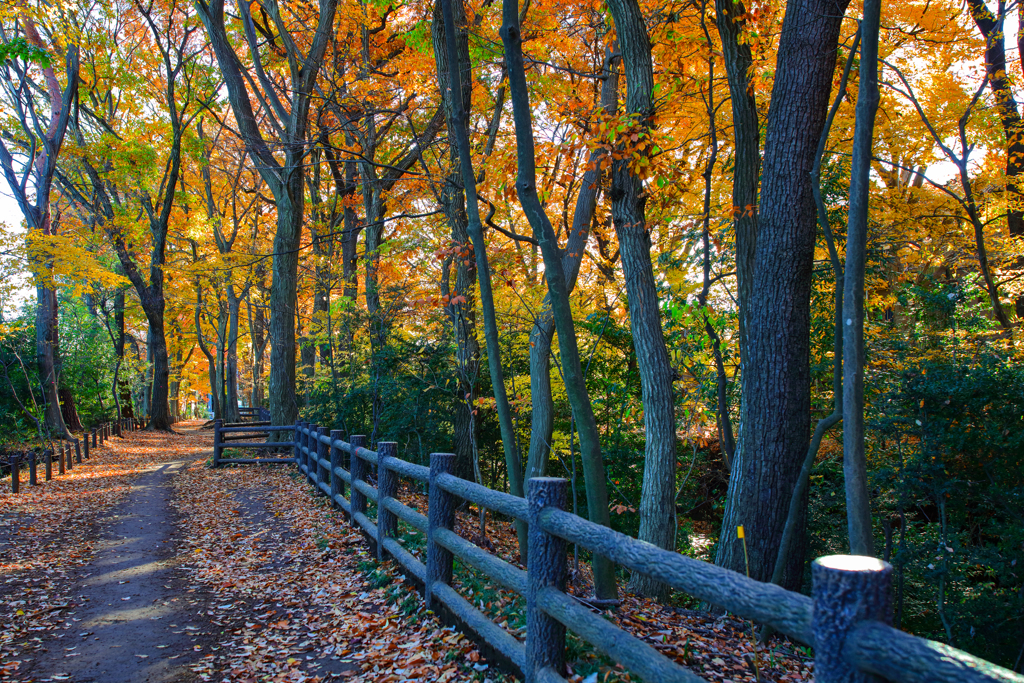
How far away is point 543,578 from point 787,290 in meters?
3.97

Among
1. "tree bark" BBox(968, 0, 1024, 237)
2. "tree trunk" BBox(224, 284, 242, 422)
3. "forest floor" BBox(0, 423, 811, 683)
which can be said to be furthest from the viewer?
"tree trunk" BBox(224, 284, 242, 422)

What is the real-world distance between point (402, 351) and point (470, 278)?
111 inches

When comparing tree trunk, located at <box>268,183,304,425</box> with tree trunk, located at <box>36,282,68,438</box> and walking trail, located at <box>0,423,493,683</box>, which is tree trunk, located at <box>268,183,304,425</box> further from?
tree trunk, located at <box>36,282,68,438</box>

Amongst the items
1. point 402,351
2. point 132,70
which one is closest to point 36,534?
point 402,351

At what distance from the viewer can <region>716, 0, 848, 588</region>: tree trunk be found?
19.7 ft

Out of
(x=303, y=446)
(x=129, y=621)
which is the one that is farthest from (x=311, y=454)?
(x=129, y=621)

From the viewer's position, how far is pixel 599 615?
323 centimetres

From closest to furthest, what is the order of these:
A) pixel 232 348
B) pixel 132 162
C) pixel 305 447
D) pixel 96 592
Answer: pixel 96 592 < pixel 305 447 < pixel 132 162 < pixel 232 348

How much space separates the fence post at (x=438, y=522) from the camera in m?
5.09

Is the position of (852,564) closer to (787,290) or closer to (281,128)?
(787,290)

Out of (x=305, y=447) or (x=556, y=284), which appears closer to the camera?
(x=556, y=284)

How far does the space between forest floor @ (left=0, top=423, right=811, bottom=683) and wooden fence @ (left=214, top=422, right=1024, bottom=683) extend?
287 millimetres

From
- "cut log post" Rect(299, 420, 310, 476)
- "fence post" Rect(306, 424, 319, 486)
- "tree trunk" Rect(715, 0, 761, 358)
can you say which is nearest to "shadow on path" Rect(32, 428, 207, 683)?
"fence post" Rect(306, 424, 319, 486)

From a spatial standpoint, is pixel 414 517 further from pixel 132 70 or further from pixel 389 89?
pixel 132 70
